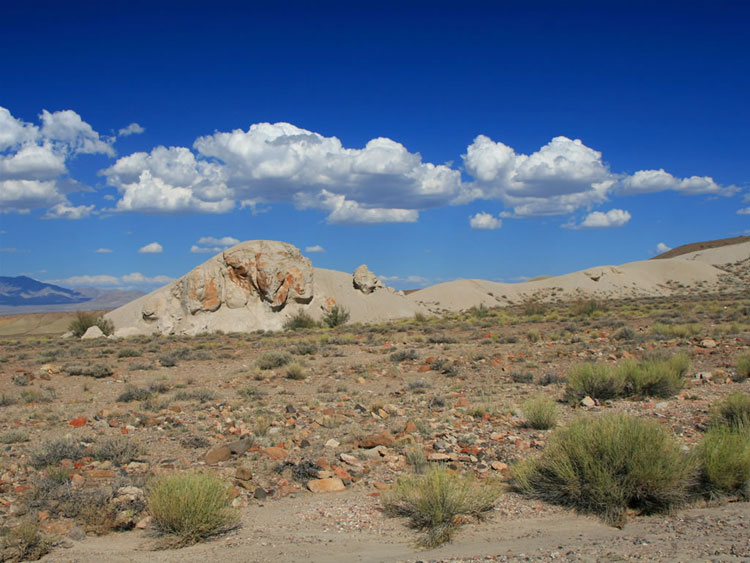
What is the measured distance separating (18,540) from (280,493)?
8.33ft

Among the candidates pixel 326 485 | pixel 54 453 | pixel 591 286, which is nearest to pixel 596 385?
pixel 326 485

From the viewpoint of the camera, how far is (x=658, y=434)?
5.58 meters

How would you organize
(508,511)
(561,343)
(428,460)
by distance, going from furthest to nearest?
(561,343), (428,460), (508,511)

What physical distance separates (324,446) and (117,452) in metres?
2.84

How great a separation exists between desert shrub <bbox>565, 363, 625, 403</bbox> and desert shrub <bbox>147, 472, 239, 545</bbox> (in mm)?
6945

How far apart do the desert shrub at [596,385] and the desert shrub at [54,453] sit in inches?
321

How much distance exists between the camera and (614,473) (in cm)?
539

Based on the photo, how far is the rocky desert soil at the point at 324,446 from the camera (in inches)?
186

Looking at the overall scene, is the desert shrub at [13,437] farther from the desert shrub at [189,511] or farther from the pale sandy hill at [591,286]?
the pale sandy hill at [591,286]

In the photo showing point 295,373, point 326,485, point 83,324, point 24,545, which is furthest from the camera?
point 83,324

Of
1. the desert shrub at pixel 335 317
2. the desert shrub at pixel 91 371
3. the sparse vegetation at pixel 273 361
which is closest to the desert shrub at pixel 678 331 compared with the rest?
the sparse vegetation at pixel 273 361

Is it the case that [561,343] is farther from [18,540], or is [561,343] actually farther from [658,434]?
[18,540]

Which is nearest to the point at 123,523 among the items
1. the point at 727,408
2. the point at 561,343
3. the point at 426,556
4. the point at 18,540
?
the point at 18,540

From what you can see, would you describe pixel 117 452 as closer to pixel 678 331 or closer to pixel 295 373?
pixel 295 373
